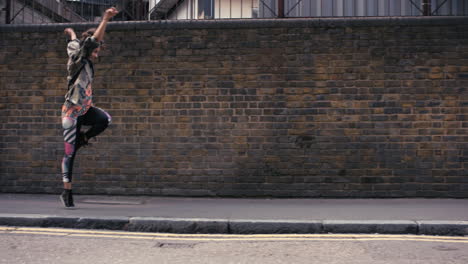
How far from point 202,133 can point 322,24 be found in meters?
2.43

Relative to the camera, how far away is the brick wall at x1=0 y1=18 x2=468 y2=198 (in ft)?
26.5

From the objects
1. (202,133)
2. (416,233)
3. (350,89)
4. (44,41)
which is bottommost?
(416,233)

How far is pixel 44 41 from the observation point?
28.1 ft

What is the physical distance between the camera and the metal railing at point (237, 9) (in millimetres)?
8609

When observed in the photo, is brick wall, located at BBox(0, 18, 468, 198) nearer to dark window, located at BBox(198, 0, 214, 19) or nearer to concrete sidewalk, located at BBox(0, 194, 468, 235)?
concrete sidewalk, located at BBox(0, 194, 468, 235)

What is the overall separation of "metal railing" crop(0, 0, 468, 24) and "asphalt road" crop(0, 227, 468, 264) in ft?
13.7

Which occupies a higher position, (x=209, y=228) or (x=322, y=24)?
(x=322, y=24)

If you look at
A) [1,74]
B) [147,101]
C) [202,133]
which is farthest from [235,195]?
[1,74]

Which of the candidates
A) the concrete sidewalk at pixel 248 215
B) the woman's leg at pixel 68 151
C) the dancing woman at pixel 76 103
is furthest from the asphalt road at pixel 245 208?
the dancing woman at pixel 76 103

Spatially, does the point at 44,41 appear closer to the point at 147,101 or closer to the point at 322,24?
the point at 147,101

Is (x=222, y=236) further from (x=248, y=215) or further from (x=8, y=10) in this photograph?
(x=8, y=10)

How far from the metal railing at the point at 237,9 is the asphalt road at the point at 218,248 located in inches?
164

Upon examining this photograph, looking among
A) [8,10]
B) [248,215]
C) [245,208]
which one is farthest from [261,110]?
[8,10]

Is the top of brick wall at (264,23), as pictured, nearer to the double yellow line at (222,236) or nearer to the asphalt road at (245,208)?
the asphalt road at (245,208)
